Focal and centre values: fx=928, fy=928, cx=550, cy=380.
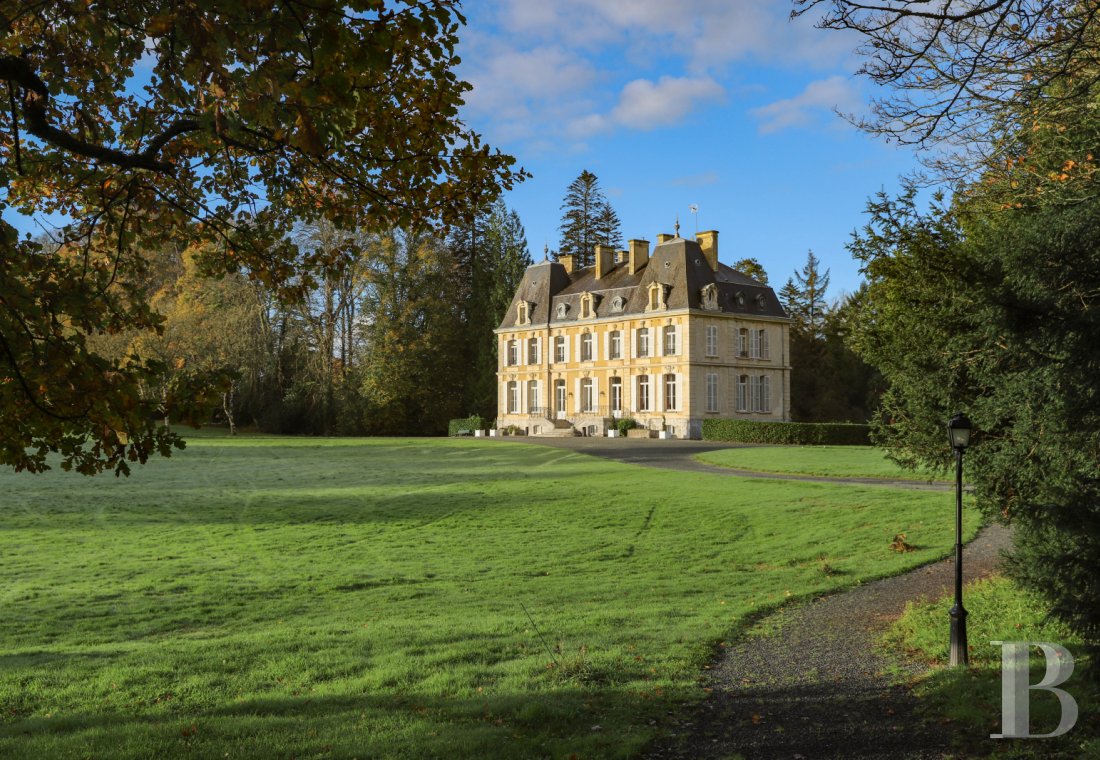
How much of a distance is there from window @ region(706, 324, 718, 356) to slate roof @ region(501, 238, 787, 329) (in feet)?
3.05

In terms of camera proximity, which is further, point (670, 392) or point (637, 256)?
point (637, 256)

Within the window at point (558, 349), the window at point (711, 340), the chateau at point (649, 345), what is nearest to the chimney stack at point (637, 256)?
the chateau at point (649, 345)

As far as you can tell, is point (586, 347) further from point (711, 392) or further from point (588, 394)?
point (711, 392)

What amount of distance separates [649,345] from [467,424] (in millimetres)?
11042

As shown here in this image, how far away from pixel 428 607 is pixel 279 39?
7.99 m

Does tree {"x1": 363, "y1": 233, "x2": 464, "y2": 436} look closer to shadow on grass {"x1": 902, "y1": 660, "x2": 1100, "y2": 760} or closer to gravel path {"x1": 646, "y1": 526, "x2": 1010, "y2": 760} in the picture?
gravel path {"x1": 646, "y1": 526, "x2": 1010, "y2": 760}

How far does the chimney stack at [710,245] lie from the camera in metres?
48.1

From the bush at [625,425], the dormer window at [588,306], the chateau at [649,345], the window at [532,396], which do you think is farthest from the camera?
the window at [532,396]

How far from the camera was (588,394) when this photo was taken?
50.3 metres

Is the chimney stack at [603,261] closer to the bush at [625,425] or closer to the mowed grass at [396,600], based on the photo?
the bush at [625,425]

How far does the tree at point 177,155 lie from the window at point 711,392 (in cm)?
3983

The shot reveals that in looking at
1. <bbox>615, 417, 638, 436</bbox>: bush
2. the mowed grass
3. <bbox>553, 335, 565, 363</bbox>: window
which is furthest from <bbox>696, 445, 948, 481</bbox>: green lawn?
<bbox>553, 335, 565, 363</bbox>: window

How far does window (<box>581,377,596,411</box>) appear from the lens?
4991 cm

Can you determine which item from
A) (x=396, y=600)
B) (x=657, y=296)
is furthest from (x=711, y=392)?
(x=396, y=600)
